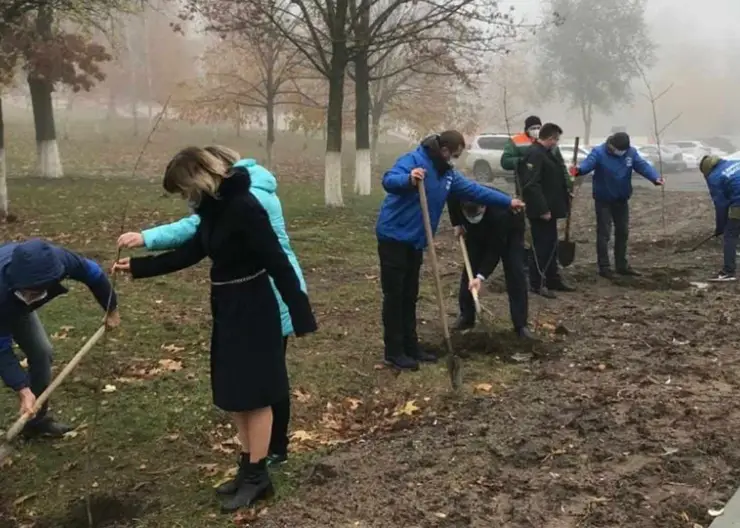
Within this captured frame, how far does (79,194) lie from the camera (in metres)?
16.3

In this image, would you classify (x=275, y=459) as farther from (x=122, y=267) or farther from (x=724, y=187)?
(x=724, y=187)

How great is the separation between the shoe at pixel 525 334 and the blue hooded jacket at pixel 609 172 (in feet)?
10.2

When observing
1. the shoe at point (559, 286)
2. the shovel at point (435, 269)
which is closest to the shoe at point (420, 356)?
the shovel at point (435, 269)

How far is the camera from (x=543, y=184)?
820 centimetres

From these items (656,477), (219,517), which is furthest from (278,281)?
(656,477)

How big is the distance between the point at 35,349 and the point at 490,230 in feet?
11.6

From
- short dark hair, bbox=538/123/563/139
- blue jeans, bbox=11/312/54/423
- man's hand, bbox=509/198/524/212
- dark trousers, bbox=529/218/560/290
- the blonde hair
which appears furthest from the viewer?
dark trousers, bbox=529/218/560/290

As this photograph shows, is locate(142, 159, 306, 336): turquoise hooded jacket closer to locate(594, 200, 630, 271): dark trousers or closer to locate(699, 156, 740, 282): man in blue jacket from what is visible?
locate(594, 200, 630, 271): dark trousers

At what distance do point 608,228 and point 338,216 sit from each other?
21.5 ft

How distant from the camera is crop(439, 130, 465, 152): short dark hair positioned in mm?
5508

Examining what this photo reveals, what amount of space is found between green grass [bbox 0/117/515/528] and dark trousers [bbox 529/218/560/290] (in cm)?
117

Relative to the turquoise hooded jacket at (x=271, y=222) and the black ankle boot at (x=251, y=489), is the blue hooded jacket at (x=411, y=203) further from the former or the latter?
the black ankle boot at (x=251, y=489)

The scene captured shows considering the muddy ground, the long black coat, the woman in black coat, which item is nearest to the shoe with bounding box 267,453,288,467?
the muddy ground

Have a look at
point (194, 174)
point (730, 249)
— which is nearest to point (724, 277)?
point (730, 249)
